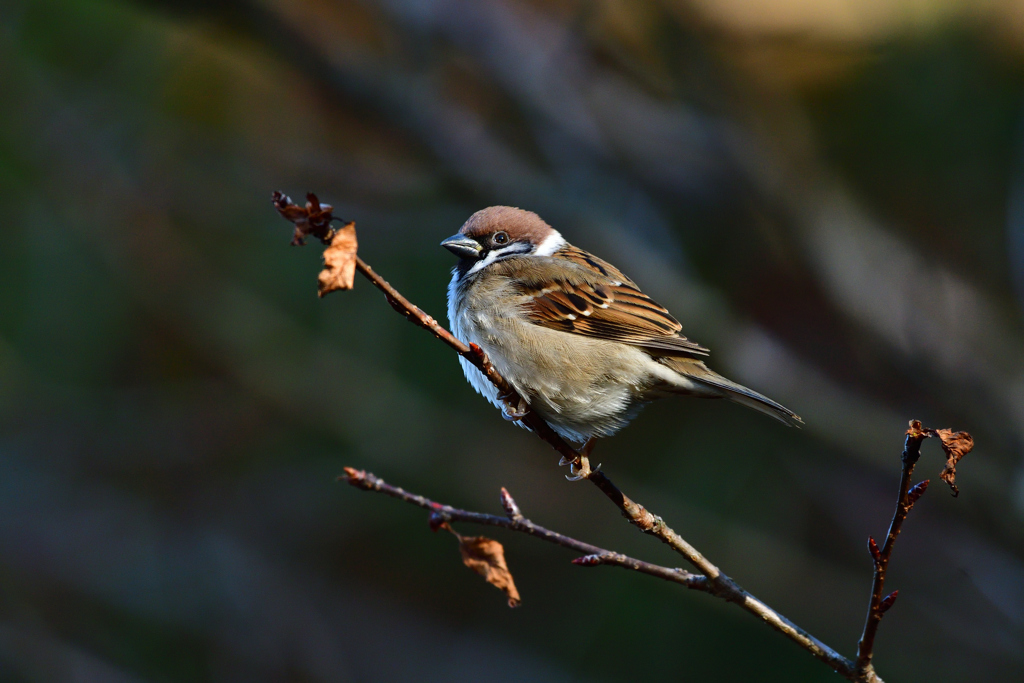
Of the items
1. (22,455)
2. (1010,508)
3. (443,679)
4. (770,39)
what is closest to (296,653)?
(443,679)

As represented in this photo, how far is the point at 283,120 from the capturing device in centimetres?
613

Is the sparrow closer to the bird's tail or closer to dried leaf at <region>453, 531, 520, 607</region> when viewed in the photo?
the bird's tail

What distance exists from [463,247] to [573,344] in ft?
1.85

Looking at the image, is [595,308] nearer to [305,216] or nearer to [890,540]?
[890,540]

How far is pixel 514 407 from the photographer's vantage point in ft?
8.13

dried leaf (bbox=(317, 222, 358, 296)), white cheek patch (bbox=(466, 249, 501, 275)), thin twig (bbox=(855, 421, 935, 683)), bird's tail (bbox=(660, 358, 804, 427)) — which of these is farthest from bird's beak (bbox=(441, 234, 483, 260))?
thin twig (bbox=(855, 421, 935, 683))

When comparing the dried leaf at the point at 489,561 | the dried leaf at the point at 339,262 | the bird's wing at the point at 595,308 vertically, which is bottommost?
the dried leaf at the point at 489,561

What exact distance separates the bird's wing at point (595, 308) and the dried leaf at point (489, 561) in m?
0.90

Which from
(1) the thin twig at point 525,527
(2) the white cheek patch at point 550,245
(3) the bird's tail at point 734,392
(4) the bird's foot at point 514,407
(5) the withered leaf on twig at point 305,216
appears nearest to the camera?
(5) the withered leaf on twig at point 305,216

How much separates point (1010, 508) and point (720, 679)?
1.90m

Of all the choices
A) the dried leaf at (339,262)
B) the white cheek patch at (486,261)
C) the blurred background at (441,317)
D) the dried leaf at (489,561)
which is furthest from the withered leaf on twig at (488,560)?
the blurred background at (441,317)

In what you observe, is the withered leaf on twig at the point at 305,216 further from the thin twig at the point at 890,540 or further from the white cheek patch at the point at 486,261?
the white cheek patch at the point at 486,261

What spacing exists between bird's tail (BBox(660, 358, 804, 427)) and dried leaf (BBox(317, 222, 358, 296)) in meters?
1.11

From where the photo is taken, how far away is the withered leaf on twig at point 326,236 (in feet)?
4.67
